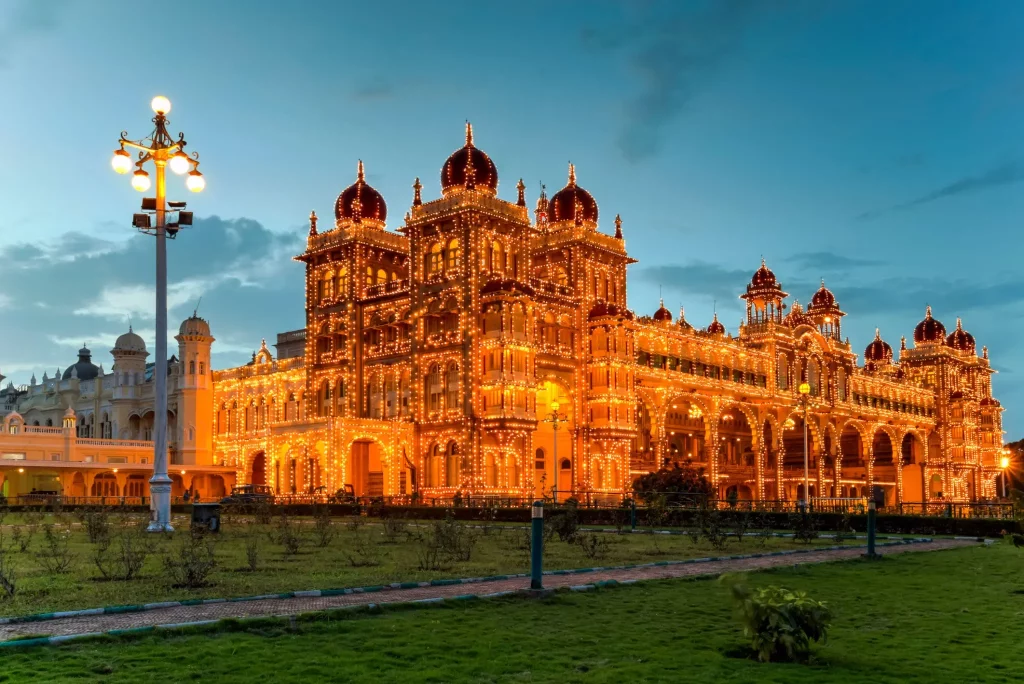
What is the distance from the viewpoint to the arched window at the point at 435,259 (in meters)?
61.6

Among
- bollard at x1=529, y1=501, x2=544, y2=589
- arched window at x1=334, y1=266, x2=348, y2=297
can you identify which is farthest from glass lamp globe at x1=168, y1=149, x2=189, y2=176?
arched window at x1=334, y1=266, x2=348, y2=297

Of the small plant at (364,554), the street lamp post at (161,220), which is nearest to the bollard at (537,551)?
the small plant at (364,554)

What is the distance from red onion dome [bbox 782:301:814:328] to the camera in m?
86.1

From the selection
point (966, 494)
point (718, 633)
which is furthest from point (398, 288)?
point (966, 494)

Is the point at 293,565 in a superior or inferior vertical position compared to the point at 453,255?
inferior

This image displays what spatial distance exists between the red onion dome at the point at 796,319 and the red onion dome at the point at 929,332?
2481cm

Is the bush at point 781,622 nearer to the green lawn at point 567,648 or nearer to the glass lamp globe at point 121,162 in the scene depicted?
the green lawn at point 567,648

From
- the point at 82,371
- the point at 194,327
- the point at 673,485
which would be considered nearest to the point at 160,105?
the point at 673,485

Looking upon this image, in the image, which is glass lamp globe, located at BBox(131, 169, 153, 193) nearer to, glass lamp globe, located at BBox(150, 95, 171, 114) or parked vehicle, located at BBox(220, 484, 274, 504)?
glass lamp globe, located at BBox(150, 95, 171, 114)

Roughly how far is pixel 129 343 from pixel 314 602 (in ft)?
251

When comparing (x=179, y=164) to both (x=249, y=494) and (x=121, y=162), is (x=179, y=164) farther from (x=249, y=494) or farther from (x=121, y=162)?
(x=249, y=494)

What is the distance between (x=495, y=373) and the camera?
189 ft

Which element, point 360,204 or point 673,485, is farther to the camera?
point 360,204

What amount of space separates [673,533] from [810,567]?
1326cm
